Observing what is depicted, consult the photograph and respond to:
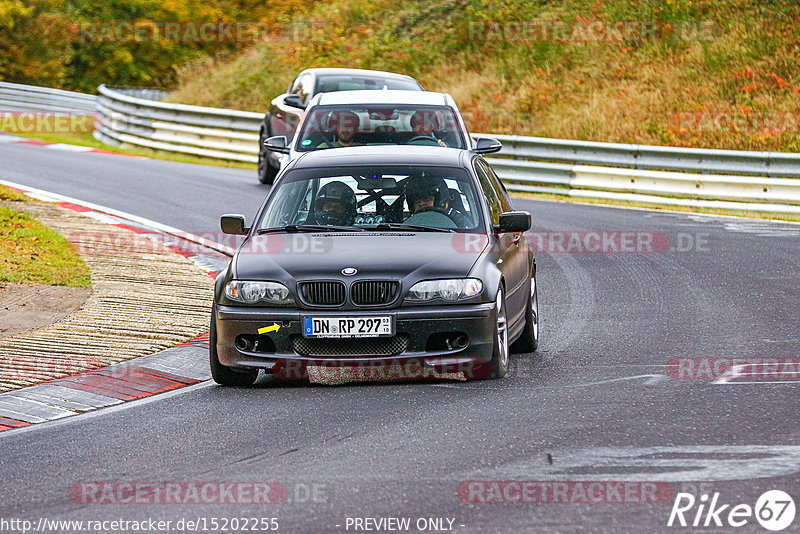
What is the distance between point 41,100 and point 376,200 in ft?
99.4

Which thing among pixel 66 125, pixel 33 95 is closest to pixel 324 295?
pixel 66 125

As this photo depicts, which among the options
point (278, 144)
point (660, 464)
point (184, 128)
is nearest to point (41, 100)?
point (184, 128)

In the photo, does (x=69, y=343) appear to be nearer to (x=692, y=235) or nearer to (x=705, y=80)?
(x=692, y=235)

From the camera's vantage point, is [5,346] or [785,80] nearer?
[5,346]

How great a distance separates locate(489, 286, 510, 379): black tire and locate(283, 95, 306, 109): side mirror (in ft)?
37.0

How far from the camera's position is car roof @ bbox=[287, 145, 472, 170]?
9.66m

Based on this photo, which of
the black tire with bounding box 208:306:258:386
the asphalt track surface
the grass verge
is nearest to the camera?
the asphalt track surface

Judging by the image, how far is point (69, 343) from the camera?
988 centimetres

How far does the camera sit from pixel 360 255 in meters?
8.54

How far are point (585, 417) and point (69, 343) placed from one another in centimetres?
435

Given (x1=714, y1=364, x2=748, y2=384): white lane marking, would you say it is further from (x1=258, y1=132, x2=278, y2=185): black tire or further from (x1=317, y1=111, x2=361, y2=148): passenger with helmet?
(x1=258, y1=132, x2=278, y2=185): black tire

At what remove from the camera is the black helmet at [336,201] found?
9266 millimetres

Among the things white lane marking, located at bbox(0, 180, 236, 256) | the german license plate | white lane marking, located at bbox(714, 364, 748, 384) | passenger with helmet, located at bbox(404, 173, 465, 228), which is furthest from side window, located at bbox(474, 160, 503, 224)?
white lane marking, located at bbox(0, 180, 236, 256)

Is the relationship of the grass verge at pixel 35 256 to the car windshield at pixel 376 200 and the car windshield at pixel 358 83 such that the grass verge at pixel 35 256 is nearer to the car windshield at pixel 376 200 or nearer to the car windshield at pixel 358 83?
the car windshield at pixel 376 200
